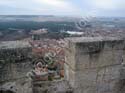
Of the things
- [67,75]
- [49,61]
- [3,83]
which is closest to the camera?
[3,83]

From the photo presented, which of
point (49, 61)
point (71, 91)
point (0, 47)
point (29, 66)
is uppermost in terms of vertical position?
point (0, 47)

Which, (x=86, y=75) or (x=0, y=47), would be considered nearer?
(x=0, y=47)

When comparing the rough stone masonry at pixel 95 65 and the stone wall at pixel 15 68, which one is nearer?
the stone wall at pixel 15 68

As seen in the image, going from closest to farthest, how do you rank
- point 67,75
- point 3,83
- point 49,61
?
point 3,83 → point 67,75 → point 49,61

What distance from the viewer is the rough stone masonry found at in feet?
10.9

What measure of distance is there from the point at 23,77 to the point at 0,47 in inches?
21.8

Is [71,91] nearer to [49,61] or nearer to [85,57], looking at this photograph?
[85,57]

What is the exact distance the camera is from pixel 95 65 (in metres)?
3.46

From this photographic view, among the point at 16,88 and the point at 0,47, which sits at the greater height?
the point at 0,47

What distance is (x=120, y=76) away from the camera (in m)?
3.73

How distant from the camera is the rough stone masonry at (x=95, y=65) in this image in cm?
333

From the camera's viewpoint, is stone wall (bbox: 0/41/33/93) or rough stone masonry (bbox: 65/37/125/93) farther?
rough stone masonry (bbox: 65/37/125/93)

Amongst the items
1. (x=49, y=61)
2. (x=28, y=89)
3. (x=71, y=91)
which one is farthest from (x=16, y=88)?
(x=49, y=61)

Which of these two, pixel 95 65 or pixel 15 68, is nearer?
pixel 15 68
